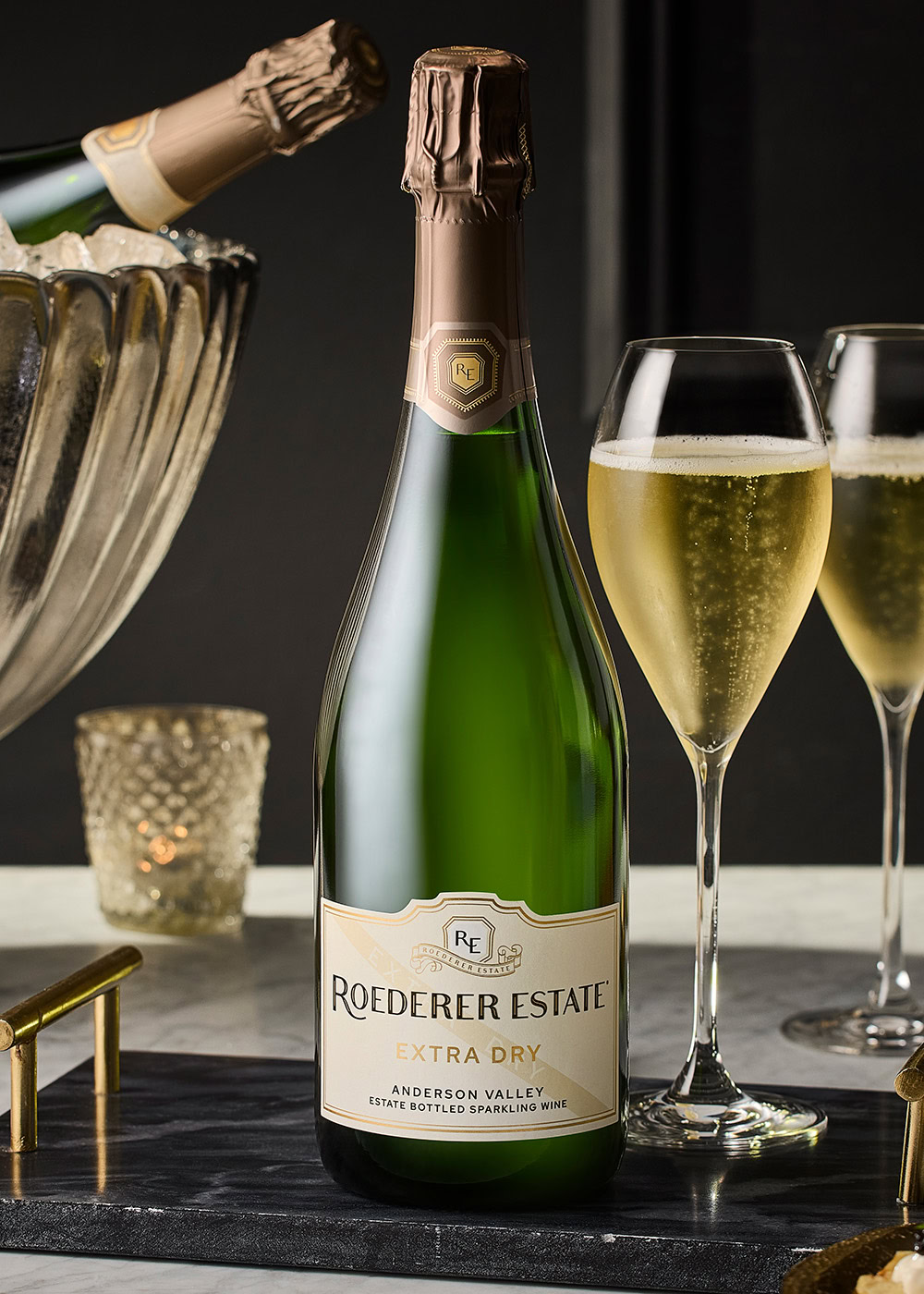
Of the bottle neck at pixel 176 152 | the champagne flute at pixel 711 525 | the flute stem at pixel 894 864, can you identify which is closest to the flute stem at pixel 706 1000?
the champagne flute at pixel 711 525

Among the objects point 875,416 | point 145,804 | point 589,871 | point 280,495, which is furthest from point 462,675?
point 280,495

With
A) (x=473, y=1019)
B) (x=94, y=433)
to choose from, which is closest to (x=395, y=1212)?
(x=473, y=1019)

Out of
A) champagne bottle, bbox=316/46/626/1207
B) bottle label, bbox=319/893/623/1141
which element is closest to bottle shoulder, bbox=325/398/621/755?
champagne bottle, bbox=316/46/626/1207

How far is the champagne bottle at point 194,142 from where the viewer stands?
0.88 m

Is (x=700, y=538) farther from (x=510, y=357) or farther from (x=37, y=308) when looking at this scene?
(x=37, y=308)

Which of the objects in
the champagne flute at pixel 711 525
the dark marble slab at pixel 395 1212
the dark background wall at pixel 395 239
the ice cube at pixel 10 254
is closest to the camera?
the dark marble slab at pixel 395 1212

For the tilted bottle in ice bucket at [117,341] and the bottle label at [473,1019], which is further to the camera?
the tilted bottle in ice bucket at [117,341]

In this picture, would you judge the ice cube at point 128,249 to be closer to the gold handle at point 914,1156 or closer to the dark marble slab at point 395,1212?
the dark marble slab at point 395,1212

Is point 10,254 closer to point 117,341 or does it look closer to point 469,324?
point 117,341

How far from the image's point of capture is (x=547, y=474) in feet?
2.38

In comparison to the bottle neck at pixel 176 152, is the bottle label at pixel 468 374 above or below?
below

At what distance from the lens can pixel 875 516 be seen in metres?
0.89

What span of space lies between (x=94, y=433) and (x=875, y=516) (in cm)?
41

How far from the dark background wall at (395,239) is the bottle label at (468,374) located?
2.94 feet
